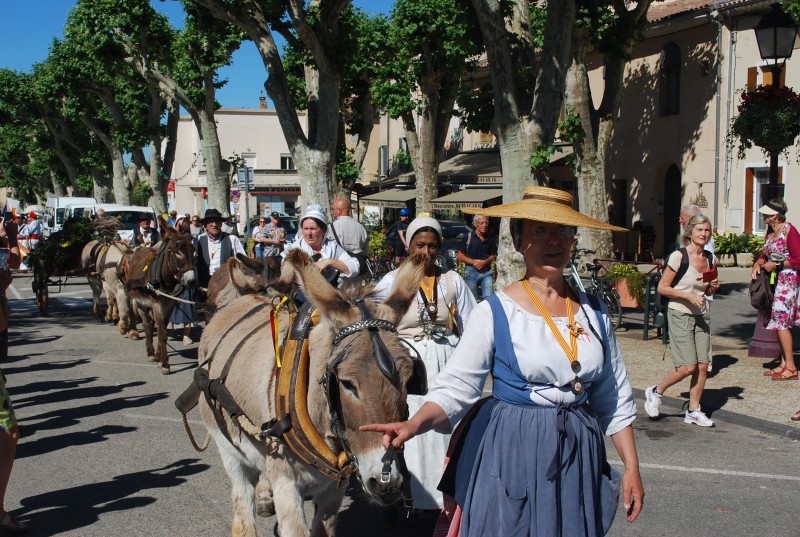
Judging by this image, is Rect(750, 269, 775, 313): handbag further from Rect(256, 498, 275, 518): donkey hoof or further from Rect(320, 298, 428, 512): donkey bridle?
Rect(320, 298, 428, 512): donkey bridle

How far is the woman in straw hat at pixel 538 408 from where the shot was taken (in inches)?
123

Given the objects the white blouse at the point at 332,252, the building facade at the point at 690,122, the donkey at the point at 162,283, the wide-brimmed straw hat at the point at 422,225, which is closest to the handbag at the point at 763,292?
the white blouse at the point at 332,252

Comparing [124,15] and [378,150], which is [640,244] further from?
[378,150]

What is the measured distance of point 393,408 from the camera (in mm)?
3318

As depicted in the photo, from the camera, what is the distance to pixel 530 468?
3.13 metres

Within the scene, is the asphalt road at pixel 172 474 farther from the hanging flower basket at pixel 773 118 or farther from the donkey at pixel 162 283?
the hanging flower basket at pixel 773 118

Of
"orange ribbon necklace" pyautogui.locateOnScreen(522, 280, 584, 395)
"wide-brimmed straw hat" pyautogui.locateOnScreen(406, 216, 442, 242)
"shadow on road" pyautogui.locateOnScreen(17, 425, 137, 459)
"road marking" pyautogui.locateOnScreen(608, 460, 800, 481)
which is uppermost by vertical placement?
"wide-brimmed straw hat" pyautogui.locateOnScreen(406, 216, 442, 242)

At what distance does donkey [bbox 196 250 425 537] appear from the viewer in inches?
131

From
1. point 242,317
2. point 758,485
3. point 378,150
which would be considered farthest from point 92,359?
point 378,150

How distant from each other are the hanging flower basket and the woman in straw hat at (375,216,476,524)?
7.67 metres

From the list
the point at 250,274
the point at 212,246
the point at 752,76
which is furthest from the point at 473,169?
the point at 250,274

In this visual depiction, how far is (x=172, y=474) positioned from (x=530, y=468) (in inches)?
179

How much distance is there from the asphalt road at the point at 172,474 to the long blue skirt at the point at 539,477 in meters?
2.63

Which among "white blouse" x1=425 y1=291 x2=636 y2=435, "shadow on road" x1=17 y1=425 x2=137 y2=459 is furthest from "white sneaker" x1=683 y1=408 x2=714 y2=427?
"white blouse" x1=425 y1=291 x2=636 y2=435
